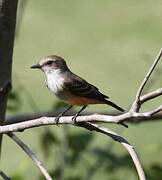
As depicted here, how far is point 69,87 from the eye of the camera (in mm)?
2559

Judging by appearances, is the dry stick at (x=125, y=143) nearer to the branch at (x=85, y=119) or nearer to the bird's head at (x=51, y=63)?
the branch at (x=85, y=119)

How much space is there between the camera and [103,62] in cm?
720

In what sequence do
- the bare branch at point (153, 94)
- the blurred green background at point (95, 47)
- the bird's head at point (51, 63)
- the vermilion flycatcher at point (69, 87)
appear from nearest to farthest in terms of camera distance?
the bare branch at point (153, 94) < the vermilion flycatcher at point (69, 87) < the bird's head at point (51, 63) < the blurred green background at point (95, 47)

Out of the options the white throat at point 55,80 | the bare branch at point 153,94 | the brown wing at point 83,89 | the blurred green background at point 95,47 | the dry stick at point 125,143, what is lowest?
the blurred green background at point 95,47

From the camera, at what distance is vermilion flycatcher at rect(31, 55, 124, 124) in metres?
2.48

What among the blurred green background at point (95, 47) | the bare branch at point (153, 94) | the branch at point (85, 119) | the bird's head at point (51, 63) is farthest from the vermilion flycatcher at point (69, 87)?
the blurred green background at point (95, 47)

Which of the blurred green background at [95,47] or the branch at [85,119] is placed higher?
the branch at [85,119]

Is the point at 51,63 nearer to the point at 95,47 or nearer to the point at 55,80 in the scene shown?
the point at 55,80

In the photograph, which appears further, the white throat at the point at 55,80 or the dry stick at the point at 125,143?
the white throat at the point at 55,80

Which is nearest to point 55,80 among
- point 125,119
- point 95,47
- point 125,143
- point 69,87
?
point 69,87

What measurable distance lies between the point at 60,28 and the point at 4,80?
230 inches

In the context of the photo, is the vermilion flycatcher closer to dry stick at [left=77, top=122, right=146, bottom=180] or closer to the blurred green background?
dry stick at [left=77, top=122, right=146, bottom=180]

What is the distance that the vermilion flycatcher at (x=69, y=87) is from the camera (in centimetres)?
248

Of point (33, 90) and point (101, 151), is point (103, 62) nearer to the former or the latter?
point (33, 90)
